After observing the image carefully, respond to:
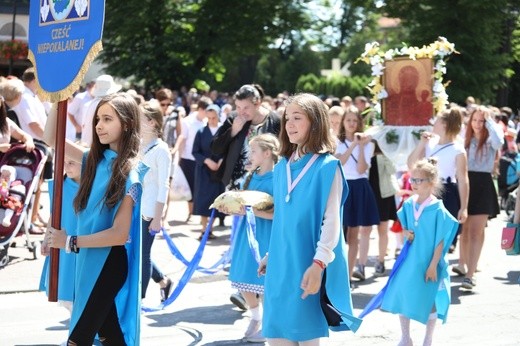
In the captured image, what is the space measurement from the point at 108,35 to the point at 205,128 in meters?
24.3

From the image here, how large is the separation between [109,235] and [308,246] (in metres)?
1.08

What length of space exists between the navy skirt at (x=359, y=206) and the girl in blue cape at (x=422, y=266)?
6.71 ft

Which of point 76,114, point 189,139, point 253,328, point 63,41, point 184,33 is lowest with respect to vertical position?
point 253,328

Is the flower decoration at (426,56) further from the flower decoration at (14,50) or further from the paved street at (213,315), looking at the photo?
the flower decoration at (14,50)

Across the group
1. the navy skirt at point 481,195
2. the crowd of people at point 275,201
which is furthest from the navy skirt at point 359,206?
the navy skirt at point 481,195

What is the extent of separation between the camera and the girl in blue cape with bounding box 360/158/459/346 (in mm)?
7277

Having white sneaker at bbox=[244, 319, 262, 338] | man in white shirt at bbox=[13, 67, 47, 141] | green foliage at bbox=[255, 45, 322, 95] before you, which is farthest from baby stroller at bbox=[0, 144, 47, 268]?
green foliage at bbox=[255, 45, 322, 95]

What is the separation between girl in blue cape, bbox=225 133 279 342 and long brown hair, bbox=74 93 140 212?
8.12 feet

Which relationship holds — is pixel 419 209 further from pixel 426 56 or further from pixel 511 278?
pixel 511 278

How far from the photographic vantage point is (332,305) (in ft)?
16.5

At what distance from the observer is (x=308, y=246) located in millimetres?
5039

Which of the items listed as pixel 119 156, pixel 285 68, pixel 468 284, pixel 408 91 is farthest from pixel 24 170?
pixel 285 68

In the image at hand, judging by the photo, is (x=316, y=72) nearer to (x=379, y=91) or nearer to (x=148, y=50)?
(x=148, y=50)

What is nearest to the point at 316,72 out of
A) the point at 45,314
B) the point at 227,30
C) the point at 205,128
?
the point at 227,30
